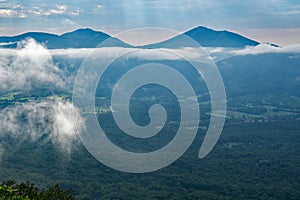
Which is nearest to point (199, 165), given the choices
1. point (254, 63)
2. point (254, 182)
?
point (254, 182)

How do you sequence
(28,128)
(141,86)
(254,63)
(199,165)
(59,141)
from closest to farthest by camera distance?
(199,165)
(59,141)
(28,128)
(141,86)
(254,63)

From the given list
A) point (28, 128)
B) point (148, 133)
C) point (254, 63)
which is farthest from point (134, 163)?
point (254, 63)

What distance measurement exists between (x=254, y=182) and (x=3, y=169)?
118 ft

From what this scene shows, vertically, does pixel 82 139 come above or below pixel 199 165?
above

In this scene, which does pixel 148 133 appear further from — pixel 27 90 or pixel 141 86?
pixel 141 86

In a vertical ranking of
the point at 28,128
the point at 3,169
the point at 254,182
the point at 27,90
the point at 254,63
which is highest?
the point at 254,63

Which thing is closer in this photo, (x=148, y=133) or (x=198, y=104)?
(x=148, y=133)

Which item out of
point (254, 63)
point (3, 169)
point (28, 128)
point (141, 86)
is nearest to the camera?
point (3, 169)

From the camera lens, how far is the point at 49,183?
50469mm

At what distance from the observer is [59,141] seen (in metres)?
74.1

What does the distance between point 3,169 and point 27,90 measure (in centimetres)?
7847

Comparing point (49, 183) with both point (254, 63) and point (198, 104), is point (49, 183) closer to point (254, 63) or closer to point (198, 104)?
point (198, 104)

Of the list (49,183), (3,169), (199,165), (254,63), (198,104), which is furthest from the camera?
(254,63)

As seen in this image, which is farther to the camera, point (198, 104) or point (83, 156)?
point (198, 104)
